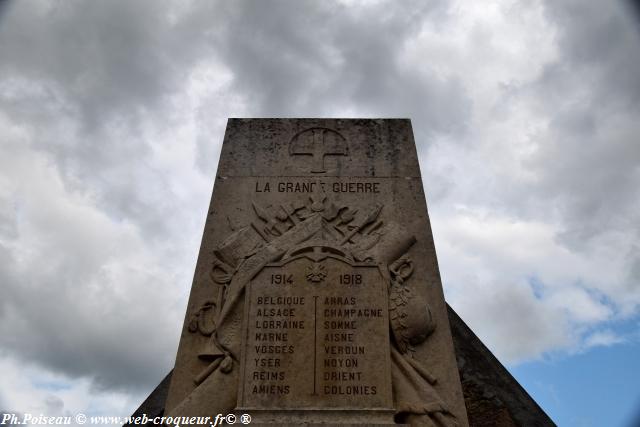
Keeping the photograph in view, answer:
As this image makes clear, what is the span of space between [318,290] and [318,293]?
3 centimetres

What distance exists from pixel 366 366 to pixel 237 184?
2.81 m

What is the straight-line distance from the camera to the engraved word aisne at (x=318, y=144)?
6414 mm

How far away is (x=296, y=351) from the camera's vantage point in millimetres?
4809

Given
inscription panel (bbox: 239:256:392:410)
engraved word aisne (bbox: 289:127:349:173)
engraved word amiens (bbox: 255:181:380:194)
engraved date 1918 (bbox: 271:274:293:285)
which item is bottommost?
inscription panel (bbox: 239:256:392:410)

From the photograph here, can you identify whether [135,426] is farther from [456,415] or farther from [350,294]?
[456,415]

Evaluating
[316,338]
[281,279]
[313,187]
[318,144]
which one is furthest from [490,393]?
[318,144]

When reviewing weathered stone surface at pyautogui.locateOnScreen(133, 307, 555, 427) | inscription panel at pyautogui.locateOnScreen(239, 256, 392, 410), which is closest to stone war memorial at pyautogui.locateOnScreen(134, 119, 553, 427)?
inscription panel at pyautogui.locateOnScreen(239, 256, 392, 410)

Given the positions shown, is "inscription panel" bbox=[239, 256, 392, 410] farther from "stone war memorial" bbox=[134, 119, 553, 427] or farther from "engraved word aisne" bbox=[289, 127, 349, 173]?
"engraved word aisne" bbox=[289, 127, 349, 173]

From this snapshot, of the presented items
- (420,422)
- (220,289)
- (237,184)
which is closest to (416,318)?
(420,422)

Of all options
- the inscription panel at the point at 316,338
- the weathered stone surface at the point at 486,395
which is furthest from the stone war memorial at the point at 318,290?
the weathered stone surface at the point at 486,395

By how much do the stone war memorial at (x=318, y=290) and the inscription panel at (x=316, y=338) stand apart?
0.01 metres

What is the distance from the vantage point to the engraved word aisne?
6414 millimetres

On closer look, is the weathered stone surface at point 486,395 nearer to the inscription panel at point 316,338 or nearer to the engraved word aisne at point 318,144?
the inscription panel at point 316,338

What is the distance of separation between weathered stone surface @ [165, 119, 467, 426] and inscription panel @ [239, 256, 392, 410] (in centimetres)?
1
